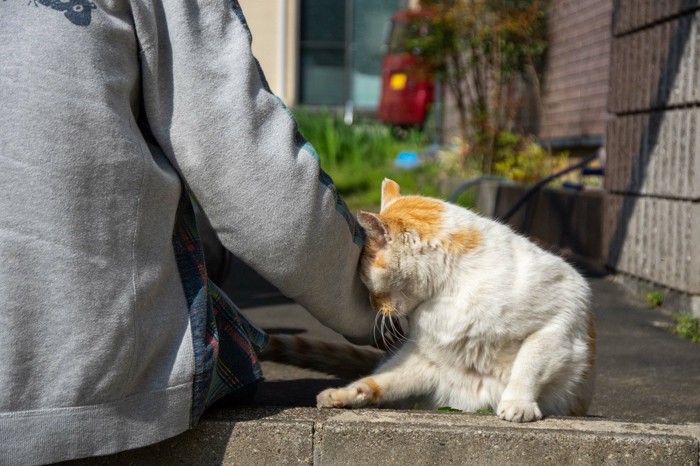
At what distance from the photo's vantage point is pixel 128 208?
204 cm

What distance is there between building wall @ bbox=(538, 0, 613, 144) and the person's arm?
20.4 feet

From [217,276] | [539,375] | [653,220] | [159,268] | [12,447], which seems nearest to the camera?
[12,447]

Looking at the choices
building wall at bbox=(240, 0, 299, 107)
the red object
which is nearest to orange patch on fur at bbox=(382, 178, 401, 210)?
the red object

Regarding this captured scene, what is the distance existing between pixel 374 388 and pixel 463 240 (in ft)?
1.62

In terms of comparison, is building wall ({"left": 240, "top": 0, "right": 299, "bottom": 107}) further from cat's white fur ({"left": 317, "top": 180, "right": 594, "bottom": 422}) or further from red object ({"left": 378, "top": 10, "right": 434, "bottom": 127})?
cat's white fur ({"left": 317, "top": 180, "right": 594, "bottom": 422})

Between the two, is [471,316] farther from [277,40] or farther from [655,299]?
Result: [277,40]

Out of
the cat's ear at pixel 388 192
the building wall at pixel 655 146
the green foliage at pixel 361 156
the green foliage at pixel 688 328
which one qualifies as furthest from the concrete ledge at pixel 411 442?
the green foliage at pixel 361 156

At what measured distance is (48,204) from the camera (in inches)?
76.5

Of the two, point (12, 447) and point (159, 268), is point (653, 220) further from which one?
point (12, 447)

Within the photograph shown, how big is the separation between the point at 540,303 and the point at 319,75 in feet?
44.4

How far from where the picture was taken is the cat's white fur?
254 centimetres

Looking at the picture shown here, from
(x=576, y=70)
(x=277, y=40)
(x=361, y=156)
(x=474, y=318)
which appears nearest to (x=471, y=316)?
(x=474, y=318)

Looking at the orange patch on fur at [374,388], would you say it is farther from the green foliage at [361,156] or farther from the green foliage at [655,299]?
the green foliage at [361,156]

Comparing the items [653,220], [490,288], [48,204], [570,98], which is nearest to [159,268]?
[48,204]
